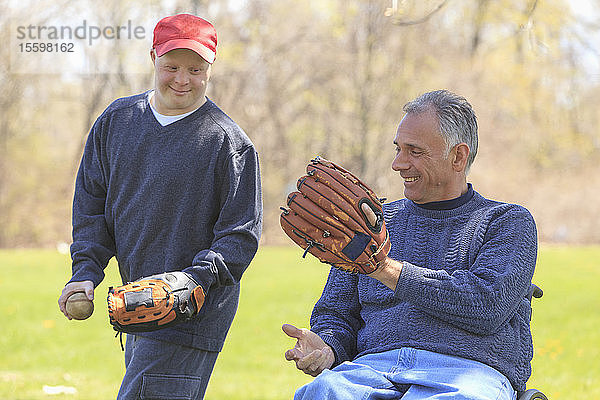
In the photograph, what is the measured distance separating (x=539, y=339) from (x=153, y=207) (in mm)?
5871

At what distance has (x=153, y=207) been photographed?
9.45ft

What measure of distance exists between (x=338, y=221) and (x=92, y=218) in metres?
1.11

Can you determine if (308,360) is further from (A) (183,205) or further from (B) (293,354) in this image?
(A) (183,205)

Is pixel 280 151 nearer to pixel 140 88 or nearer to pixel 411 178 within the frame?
pixel 140 88

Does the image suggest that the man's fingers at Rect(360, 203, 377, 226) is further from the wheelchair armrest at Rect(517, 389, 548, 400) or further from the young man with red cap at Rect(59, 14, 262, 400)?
the wheelchair armrest at Rect(517, 389, 548, 400)

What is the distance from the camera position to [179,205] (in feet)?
9.41

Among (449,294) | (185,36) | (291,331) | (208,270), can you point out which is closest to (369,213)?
(449,294)

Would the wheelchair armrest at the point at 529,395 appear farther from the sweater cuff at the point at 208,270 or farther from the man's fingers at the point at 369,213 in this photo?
the sweater cuff at the point at 208,270

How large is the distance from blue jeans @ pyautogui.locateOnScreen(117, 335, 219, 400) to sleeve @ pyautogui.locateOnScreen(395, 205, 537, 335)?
879 mm

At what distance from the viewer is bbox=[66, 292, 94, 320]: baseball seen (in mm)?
2822

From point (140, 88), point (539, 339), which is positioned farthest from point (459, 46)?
point (539, 339)

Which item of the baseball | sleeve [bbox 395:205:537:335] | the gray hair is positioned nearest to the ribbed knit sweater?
sleeve [bbox 395:205:537:335]

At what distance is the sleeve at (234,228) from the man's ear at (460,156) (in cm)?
72

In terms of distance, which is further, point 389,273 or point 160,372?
point 160,372
